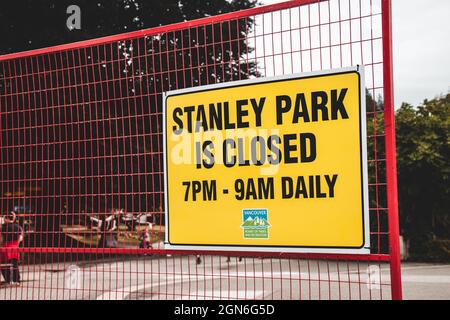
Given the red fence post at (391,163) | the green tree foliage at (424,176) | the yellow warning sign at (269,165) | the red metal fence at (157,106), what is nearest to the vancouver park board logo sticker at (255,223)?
the yellow warning sign at (269,165)

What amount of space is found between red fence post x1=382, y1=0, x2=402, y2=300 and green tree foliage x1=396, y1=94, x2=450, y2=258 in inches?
495

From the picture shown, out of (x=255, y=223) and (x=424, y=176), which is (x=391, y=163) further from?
(x=424, y=176)

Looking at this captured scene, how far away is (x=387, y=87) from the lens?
3.47 m

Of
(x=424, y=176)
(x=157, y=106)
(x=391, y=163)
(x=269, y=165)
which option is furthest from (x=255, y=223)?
(x=424, y=176)

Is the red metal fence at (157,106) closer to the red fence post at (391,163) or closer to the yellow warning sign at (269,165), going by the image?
the red fence post at (391,163)

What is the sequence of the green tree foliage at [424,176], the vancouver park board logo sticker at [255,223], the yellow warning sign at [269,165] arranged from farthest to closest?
the green tree foliage at [424,176] → the vancouver park board logo sticker at [255,223] → the yellow warning sign at [269,165]

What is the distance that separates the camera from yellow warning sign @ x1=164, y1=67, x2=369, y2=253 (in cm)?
353

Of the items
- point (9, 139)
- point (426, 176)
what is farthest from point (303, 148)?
point (426, 176)

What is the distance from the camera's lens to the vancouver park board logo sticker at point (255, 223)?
149 inches

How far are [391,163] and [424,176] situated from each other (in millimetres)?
13147

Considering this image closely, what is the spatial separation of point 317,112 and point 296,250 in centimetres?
89
